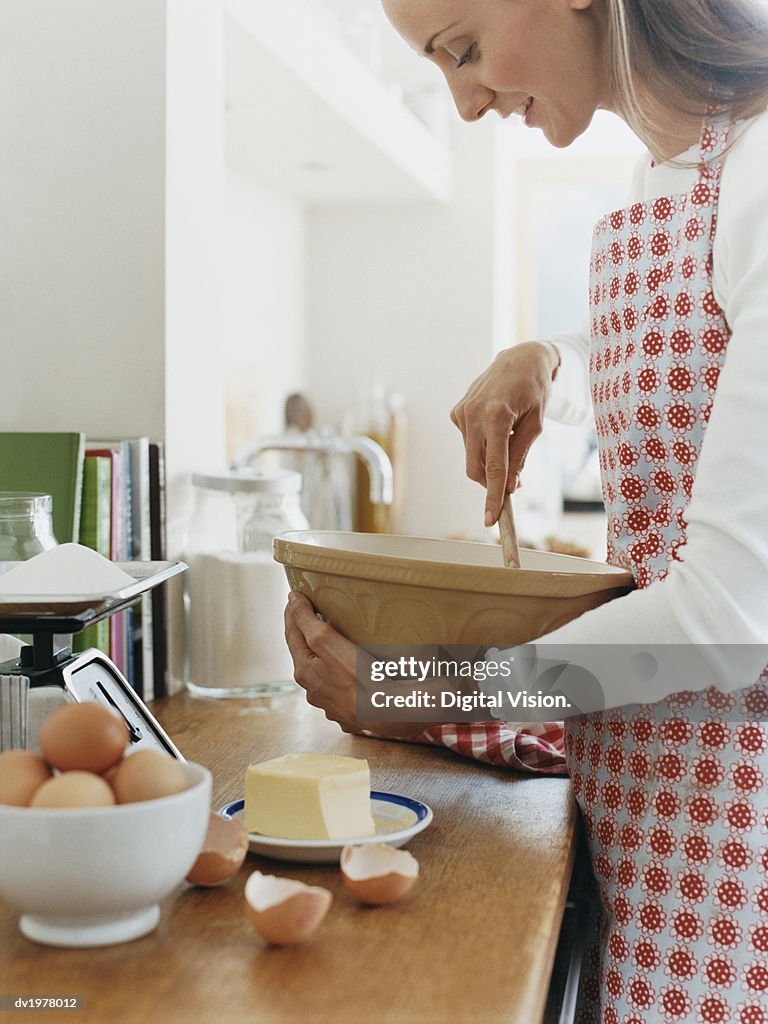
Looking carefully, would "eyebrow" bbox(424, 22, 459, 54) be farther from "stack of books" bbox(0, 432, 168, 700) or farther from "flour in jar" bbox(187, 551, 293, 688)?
"flour in jar" bbox(187, 551, 293, 688)

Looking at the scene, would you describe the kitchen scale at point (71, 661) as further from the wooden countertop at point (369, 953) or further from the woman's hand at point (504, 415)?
the woman's hand at point (504, 415)

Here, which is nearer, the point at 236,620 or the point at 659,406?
the point at 659,406

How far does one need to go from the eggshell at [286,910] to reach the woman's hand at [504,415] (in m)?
0.38

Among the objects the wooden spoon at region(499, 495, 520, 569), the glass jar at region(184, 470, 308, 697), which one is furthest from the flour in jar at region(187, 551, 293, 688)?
the wooden spoon at region(499, 495, 520, 569)

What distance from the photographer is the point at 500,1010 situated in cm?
57

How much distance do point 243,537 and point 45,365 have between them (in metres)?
0.32

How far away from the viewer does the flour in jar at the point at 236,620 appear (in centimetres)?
134

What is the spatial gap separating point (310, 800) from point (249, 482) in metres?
0.66

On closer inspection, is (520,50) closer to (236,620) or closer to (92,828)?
(92,828)

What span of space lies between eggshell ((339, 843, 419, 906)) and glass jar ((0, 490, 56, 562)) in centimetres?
41

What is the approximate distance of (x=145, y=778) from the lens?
60 centimetres

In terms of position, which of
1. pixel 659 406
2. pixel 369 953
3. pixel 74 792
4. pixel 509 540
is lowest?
pixel 369 953

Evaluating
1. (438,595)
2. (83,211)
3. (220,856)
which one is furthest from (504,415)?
(83,211)

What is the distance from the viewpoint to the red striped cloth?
100 cm
